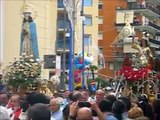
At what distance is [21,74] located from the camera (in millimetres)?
13500

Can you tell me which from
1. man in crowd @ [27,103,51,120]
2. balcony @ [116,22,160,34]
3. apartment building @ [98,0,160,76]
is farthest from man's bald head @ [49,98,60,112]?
apartment building @ [98,0,160,76]

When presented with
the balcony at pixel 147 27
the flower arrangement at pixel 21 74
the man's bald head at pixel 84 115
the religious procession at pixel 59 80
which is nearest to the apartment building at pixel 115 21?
the balcony at pixel 147 27

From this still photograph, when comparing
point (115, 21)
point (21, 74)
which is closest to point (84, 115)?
point (21, 74)

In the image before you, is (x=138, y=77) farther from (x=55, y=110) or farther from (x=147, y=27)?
(x=147, y=27)

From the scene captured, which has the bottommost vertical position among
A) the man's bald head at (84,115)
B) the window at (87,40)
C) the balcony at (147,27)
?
the man's bald head at (84,115)

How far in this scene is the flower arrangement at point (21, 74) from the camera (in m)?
13.4

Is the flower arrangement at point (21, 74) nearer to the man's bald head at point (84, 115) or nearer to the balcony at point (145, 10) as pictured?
the man's bald head at point (84, 115)

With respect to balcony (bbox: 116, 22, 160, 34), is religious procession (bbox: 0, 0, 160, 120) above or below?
below

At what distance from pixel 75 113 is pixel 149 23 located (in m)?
52.6

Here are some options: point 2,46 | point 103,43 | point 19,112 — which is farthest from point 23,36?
point 103,43

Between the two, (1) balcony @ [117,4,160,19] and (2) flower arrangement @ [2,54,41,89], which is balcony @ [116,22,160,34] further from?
(2) flower arrangement @ [2,54,41,89]

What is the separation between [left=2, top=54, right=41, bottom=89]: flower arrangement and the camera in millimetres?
13391

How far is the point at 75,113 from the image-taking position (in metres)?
6.70

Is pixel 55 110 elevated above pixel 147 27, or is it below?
below
